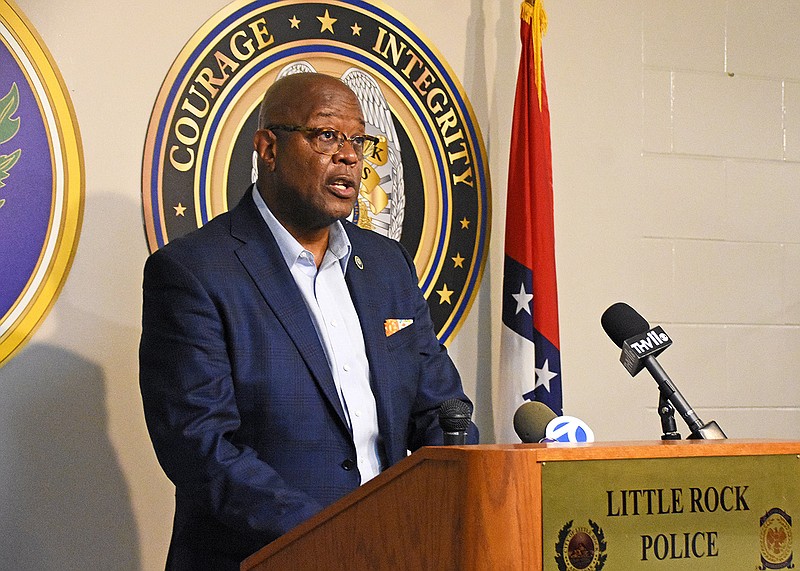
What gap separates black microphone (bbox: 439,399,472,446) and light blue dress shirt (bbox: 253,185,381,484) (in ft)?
2.04

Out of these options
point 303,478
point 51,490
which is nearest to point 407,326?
point 303,478

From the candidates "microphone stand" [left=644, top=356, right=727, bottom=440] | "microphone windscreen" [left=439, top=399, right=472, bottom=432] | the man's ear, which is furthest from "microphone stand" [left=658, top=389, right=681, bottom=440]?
the man's ear

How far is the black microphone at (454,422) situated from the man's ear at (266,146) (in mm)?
980

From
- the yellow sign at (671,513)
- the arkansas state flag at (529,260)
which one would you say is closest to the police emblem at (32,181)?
the arkansas state flag at (529,260)

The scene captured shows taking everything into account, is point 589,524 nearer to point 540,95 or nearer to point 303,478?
point 303,478

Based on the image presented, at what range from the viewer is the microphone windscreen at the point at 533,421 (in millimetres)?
1730

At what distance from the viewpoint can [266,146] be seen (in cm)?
247

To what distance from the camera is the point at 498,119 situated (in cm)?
348

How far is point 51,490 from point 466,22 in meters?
1.89

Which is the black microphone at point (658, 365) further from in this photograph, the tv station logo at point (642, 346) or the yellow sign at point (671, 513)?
the yellow sign at point (671, 513)

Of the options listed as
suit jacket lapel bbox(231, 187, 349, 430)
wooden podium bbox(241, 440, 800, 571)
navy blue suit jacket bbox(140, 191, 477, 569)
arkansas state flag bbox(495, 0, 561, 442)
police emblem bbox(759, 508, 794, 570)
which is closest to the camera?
wooden podium bbox(241, 440, 800, 571)

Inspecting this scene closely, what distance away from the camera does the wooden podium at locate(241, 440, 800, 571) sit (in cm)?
116

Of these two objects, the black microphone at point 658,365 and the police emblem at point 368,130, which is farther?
the police emblem at point 368,130

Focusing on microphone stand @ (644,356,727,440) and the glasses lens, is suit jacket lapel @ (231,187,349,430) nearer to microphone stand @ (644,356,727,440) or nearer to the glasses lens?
the glasses lens
